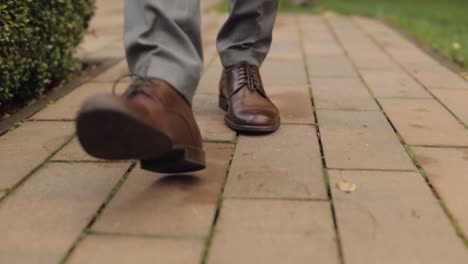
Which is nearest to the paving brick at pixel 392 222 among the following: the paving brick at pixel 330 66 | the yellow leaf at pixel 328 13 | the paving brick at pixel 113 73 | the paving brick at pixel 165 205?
the paving brick at pixel 165 205

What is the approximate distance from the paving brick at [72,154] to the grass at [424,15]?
2479mm

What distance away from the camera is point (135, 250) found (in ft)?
4.29

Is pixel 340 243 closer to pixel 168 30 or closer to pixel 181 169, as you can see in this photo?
pixel 181 169

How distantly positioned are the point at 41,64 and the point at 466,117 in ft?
6.00

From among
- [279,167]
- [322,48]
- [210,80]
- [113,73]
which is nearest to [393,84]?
[210,80]

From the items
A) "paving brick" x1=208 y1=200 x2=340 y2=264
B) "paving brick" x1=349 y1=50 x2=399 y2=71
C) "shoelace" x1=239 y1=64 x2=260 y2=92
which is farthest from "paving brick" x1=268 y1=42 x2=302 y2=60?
"paving brick" x1=208 y1=200 x2=340 y2=264

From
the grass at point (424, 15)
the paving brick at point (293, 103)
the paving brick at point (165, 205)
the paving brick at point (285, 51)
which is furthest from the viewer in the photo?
the grass at point (424, 15)

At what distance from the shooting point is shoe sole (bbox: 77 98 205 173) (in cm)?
129

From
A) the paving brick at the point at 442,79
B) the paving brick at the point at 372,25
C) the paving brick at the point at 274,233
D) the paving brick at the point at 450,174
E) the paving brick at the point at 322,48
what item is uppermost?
the paving brick at the point at 274,233

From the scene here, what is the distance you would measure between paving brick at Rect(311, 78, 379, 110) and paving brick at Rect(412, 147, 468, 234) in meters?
0.57

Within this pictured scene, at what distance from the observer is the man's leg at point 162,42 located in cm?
158

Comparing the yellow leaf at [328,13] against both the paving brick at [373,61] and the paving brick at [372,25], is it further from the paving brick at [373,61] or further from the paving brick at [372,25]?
the paving brick at [373,61]

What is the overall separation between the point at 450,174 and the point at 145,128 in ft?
3.13

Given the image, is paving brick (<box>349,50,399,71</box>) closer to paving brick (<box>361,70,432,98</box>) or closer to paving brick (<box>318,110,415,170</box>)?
paving brick (<box>361,70,432,98</box>)
